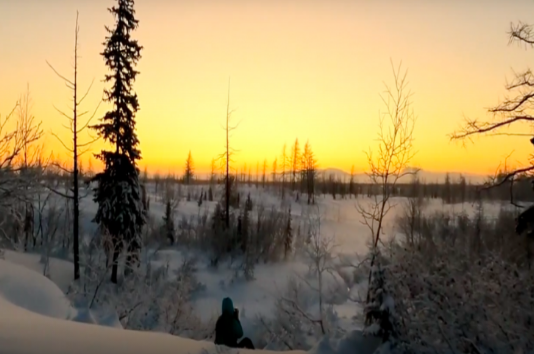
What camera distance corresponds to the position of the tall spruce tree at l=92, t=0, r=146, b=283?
81.6 ft

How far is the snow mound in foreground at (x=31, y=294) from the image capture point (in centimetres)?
1143

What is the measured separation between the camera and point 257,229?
38.0 meters

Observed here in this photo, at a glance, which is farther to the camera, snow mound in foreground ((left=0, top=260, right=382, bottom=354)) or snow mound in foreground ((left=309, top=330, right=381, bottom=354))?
snow mound in foreground ((left=309, top=330, right=381, bottom=354))

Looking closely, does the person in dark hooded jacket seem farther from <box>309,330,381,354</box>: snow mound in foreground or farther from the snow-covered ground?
<box>309,330,381,354</box>: snow mound in foreground

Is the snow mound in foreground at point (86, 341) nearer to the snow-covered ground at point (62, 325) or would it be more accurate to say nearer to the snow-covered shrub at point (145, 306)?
the snow-covered ground at point (62, 325)

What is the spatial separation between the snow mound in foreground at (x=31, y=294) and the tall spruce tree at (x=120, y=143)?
11.7 metres

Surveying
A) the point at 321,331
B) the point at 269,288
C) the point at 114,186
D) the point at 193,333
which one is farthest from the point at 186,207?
the point at 321,331

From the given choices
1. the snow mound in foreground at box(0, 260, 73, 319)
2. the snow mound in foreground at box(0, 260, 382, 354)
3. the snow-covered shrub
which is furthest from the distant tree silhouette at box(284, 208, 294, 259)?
the snow mound in foreground at box(0, 260, 382, 354)

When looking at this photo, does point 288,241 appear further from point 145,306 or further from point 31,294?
point 31,294

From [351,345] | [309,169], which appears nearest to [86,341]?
[351,345]

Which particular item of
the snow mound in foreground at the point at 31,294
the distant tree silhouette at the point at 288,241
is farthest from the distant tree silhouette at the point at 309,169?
the snow mound in foreground at the point at 31,294

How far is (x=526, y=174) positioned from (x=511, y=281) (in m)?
6.27

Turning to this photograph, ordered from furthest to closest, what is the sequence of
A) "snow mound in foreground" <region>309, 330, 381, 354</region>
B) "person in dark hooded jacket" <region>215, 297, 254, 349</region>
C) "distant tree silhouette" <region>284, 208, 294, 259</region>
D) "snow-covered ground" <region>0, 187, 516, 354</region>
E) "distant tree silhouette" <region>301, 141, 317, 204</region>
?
"distant tree silhouette" <region>301, 141, 317, 204</region>
"distant tree silhouette" <region>284, 208, 294, 259</region>
"person in dark hooded jacket" <region>215, 297, 254, 349</region>
"snow mound in foreground" <region>309, 330, 381, 354</region>
"snow-covered ground" <region>0, 187, 516, 354</region>

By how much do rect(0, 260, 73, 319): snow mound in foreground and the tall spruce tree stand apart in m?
11.7
